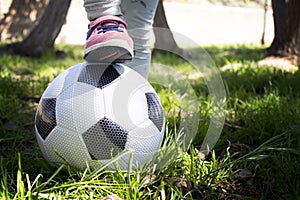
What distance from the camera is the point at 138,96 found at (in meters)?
1.72

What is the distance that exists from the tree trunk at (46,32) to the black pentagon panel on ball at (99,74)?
440cm

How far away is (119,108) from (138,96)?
11 cm

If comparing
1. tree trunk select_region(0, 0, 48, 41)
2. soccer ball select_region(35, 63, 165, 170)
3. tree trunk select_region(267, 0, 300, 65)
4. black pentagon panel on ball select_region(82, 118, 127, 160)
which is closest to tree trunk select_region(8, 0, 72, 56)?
tree trunk select_region(267, 0, 300, 65)

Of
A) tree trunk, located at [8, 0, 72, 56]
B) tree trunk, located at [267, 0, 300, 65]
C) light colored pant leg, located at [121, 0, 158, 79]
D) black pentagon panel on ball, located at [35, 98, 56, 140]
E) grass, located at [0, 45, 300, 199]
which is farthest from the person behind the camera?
tree trunk, located at [8, 0, 72, 56]

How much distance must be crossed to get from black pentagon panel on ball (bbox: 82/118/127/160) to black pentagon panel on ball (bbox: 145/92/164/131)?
16 cm

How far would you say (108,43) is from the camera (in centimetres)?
171

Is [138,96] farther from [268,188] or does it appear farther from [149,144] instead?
[268,188]

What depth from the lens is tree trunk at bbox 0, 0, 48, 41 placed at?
1087 cm

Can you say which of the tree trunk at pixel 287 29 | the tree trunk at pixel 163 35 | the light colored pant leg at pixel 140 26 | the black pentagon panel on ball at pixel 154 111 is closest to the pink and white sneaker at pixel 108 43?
the black pentagon panel on ball at pixel 154 111

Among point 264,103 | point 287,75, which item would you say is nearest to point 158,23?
point 287,75

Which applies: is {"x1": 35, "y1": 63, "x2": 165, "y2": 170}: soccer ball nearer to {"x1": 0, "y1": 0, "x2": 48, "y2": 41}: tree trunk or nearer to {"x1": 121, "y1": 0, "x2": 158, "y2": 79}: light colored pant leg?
{"x1": 121, "y1": 0, "x2": 158, "y2": 79}: light colored pant leg

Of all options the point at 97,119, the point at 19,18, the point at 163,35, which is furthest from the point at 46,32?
the point at 19,18

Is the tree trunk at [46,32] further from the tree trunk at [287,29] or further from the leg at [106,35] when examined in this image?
the leg at [106,35]

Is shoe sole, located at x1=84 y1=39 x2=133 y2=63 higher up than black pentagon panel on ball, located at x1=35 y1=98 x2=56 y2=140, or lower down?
higher up
